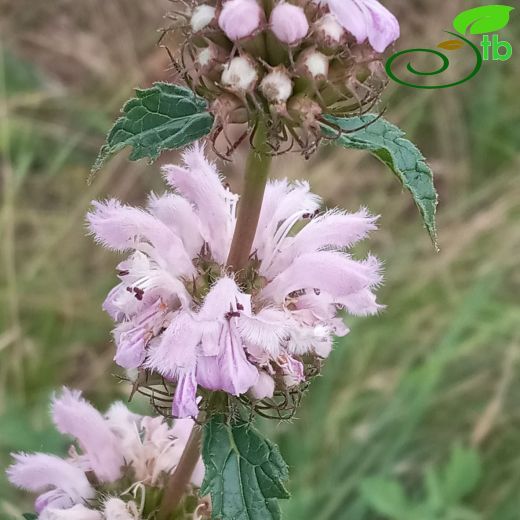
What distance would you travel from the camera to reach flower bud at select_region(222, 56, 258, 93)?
1022mm

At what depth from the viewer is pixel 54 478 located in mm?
1509

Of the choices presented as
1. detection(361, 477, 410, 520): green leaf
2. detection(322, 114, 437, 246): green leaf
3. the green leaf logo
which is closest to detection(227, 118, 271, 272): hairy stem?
detection(322, 114, 437, 246): green leaf

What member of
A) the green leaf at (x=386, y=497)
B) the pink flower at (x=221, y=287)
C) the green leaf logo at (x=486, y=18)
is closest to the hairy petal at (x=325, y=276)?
the pink flower at (x=221, y=287)

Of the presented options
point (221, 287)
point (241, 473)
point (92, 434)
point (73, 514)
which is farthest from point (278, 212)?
point (73, 514)

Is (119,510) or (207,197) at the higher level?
(207,197)

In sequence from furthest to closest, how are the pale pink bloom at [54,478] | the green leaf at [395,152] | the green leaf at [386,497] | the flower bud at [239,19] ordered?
1. the green leaf at [386,497]
2. the pale pink bloom at [54,478]
3. the green leaf at [395,152]
4. the flower bud at [239,19]

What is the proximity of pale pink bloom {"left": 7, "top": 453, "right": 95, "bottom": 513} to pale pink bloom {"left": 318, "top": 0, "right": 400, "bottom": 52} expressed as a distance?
3.27ft

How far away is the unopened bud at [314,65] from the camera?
3.39 ft

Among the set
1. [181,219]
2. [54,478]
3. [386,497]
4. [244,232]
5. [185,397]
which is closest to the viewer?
[185,397]

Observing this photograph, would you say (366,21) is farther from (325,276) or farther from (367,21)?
(325,276)

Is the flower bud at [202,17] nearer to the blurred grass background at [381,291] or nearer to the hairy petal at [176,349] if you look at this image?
the hairy petal at [176,349]

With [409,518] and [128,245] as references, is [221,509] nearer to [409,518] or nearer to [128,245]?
[128,245]

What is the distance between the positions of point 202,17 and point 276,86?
14 cm

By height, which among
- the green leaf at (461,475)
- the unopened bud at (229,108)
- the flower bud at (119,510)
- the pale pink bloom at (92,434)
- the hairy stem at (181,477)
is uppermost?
the green leaf at (461,475)
